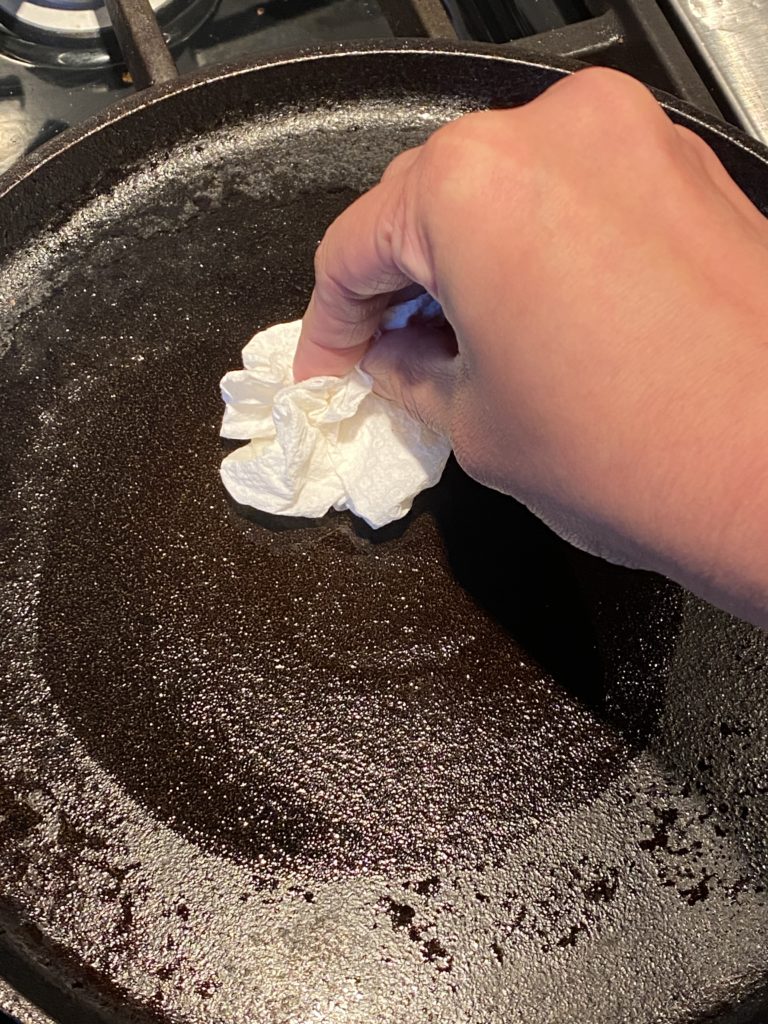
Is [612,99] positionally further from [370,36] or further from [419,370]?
[370,36]

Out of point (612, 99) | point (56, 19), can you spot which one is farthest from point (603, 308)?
point (56, 19)

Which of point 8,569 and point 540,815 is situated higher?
point 8,569

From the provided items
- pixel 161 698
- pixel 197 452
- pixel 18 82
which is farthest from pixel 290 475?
pixel 18 82

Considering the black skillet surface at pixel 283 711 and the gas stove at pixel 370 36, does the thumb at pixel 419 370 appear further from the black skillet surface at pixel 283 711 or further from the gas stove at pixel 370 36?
the gas stove at pixel 370 36

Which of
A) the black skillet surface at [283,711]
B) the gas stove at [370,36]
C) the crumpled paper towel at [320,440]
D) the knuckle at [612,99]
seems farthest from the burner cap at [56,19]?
the knuckle at [612,99]

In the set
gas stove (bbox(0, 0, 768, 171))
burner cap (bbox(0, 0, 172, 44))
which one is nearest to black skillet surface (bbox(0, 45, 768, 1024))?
gas stove (bbox(0, 0, 768, 171))

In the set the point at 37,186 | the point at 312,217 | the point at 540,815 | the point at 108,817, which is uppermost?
the point at 37,186

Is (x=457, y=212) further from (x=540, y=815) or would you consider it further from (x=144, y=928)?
(x=144, y=928)

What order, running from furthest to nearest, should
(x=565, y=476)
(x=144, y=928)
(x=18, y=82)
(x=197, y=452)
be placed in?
(x=18, y=82), (x=197, y=452), (x=144, y=928), (x=565, y=476)
